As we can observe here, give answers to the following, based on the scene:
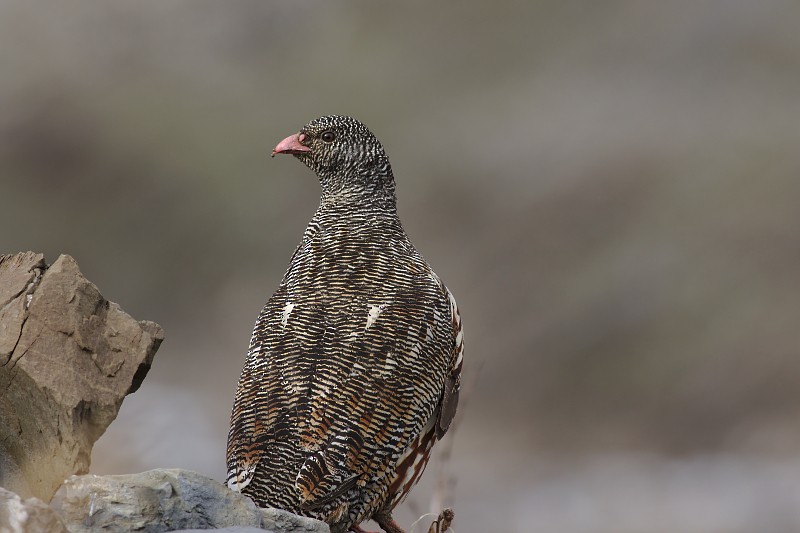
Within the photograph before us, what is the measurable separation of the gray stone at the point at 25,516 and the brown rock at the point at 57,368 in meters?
1.47

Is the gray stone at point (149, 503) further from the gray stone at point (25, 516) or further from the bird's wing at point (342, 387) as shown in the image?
the bird's wing at point (342, 387)

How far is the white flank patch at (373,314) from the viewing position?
26.7ft

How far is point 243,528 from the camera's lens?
5.59 meters

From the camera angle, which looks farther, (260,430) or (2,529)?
(260,430)

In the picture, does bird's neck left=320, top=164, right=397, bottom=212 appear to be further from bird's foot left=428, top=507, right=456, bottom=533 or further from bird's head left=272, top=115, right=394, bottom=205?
bird's foot left=428, top=507, right=456, bottom=533

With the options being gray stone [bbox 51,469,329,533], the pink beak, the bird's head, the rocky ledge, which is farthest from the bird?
gray stone [bbox 51,469,329,533]

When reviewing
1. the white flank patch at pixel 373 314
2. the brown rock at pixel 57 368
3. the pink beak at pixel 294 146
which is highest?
the pink beak at pixel 294 146

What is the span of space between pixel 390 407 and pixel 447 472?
5.76 feet

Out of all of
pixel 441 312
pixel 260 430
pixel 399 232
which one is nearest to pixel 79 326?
pixel 260 430

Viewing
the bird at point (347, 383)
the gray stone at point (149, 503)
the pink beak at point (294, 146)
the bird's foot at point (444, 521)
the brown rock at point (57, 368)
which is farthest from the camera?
the pink beak at point (294, 146)

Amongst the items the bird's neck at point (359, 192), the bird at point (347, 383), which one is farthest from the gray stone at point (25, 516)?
the bird's neck at point (359, 192)

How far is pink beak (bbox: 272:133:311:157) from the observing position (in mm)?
9875

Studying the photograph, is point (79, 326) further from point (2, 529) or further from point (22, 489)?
point (2, 529)

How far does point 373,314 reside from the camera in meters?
8.23
